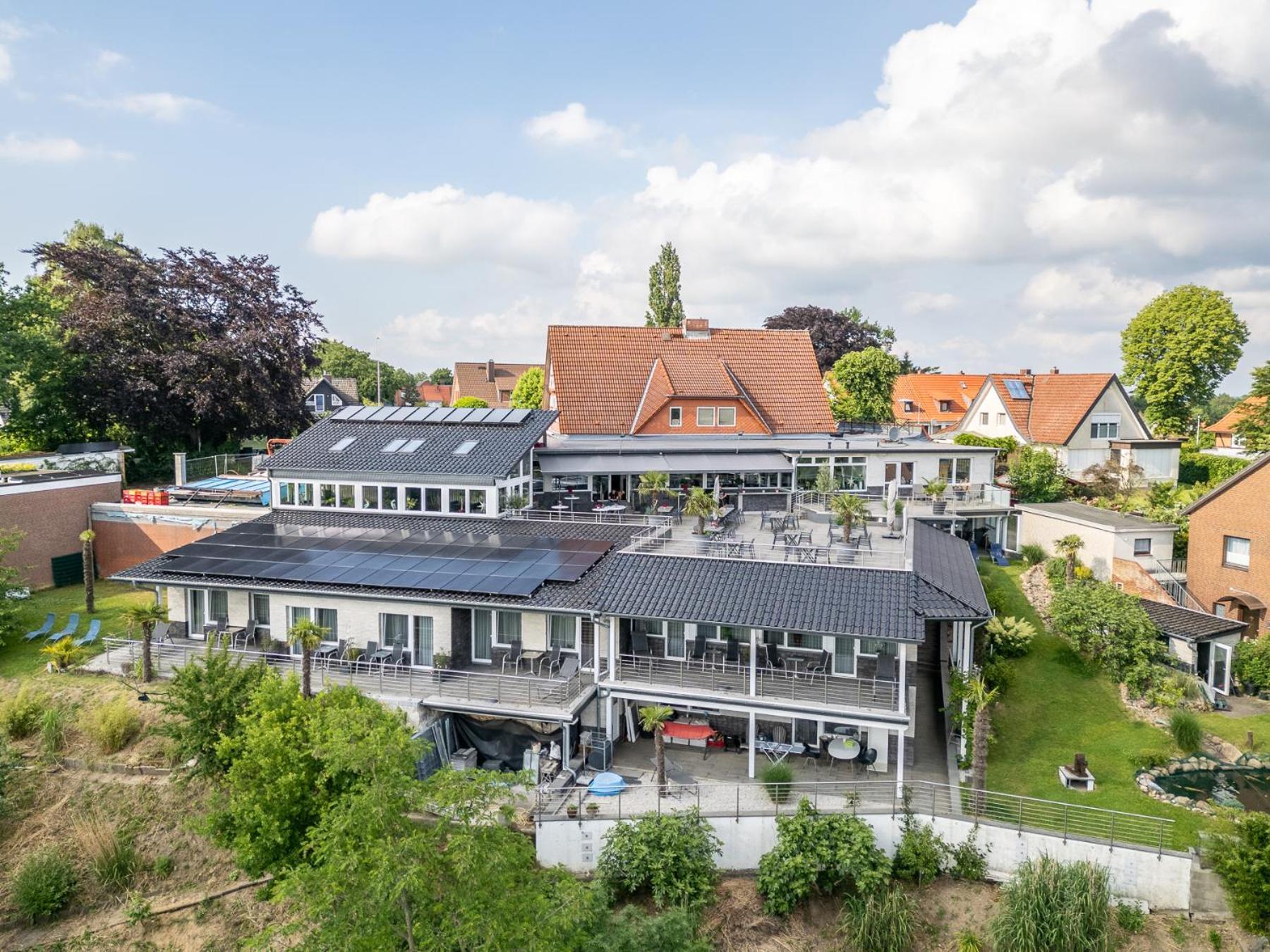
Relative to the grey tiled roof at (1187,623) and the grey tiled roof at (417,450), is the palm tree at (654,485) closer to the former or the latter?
the grey tiled roof at (417,450)

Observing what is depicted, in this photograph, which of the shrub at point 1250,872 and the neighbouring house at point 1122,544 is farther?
the neighbouring house at point 1122,544

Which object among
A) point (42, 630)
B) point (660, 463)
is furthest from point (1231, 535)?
point (42, 630)

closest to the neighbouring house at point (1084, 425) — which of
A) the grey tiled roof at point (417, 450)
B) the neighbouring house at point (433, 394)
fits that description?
the grey tiled roof at point (417, 450)

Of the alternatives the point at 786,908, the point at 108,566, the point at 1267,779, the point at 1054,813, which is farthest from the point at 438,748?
the point at 108,566

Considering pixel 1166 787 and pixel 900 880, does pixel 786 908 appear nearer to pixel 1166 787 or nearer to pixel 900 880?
pixel 900 880

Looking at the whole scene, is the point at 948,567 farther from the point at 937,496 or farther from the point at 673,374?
the point at 673,374
